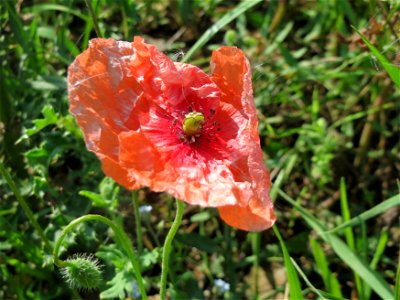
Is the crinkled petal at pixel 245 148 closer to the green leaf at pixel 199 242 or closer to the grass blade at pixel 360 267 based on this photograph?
the grass blade at pixel 360 267

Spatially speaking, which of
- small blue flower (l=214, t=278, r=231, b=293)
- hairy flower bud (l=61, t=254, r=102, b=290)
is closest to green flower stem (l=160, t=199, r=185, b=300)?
hairy flower bud (l=61, t=254, r=102, b=290)

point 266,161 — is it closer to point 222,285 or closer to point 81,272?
point 222,285

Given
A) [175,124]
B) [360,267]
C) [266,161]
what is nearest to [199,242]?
[266,161]

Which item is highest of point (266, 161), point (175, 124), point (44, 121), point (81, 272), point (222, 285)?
point (175, 124)

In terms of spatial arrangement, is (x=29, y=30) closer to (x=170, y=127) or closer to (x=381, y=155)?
(x=170, y=127)

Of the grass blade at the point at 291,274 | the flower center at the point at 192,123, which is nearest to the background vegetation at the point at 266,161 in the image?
the grass blade at the point at 291,274

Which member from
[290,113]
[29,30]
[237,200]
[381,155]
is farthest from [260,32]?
[237,200]

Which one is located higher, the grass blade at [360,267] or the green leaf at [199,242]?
the grass blade at [360,267]

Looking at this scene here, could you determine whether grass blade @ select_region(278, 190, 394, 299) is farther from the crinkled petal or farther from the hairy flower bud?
the hairy flower bud
